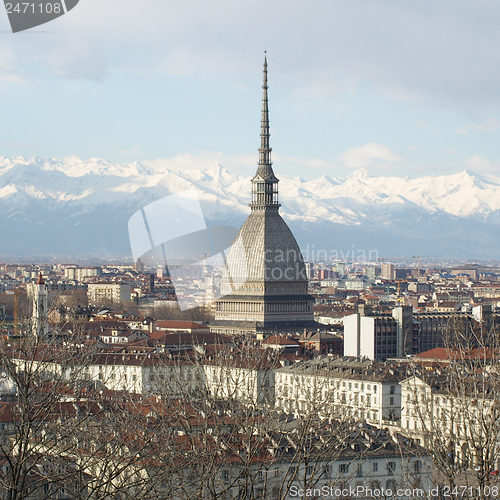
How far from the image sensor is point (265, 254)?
10781 cm

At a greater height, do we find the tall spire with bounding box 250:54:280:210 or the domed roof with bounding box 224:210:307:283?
the tall spire with bounding box 250:54:280:210

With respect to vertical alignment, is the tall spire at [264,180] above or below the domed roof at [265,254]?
above

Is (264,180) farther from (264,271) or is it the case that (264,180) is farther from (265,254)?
(264,271)

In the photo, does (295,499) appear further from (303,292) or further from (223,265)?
(223,265)

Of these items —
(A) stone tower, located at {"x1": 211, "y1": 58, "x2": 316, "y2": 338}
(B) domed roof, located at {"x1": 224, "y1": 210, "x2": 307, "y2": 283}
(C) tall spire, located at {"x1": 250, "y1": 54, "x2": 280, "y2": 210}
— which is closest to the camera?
(A) stone tower, located at {"x1": 211, "y1": 58, "x2": 316, "y2": 338}

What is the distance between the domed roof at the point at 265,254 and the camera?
10731 cm

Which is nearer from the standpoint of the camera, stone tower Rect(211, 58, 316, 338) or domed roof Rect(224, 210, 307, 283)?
stone tower Rect(211, 58, 316, 338)

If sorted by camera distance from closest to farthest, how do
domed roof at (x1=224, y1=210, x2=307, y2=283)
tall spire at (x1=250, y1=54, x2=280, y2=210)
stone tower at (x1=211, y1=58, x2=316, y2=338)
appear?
stone tower at (x1=211, y1=58, x2=316, y2=338) → domed roof at (x1=224, y1=210, x2=307, y2=283) → tall spire at (x1=250, y1=54, x2=280, y2=210)

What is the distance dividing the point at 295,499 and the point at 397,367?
77.7ft

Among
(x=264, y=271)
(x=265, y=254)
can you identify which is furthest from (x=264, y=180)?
(x=264, y=271)

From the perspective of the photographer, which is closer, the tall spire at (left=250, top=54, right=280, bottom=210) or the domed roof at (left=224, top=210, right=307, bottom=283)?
the domed roof at (left=224, top=210, right=307, bottom=283)

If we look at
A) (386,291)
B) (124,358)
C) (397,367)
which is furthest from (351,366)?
(386,291)

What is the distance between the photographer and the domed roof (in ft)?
352

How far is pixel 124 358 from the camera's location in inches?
2422
